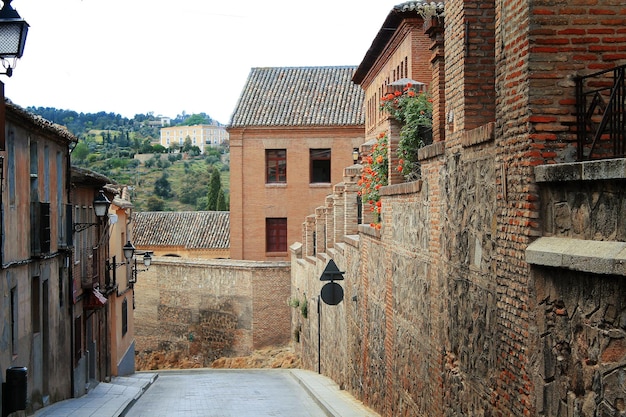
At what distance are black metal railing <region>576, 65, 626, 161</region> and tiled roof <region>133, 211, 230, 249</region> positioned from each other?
45.7 meters

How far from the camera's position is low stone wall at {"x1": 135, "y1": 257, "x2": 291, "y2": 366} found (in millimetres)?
41531

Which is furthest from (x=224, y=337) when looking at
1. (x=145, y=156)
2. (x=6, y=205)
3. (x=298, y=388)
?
(x=145, y=156)

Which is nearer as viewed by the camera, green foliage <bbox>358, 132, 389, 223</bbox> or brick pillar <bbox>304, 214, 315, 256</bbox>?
green foliage <bbox>358, 132, 389, 223</bbox>

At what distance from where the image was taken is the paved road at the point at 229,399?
743 inches

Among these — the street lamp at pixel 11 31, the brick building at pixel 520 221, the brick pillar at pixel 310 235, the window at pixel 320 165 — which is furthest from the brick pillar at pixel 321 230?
the street lamp at pixel 11 31

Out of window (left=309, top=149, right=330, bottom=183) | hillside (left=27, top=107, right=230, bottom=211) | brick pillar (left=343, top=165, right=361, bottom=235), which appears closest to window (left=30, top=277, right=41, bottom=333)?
brick pillar (left=343, top=165, right=361, bottom=235)

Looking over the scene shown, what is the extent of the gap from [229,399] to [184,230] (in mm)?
33559

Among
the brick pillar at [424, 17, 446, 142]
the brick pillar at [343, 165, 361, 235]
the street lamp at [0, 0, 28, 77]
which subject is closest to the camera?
the street lamp at [0, 0, 28, 77]

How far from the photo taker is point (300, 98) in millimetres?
47562

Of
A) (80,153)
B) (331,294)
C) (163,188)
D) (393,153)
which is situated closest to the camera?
(393,153)

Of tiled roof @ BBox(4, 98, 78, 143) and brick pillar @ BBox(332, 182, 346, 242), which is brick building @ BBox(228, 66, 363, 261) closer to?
brick pillar @ BBox(332, 182, 346, 242)

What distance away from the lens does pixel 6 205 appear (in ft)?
48.5

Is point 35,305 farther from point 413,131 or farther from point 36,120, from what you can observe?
point 413,131

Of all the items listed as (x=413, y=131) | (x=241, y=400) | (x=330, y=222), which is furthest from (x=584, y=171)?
(x=330, y=222)
